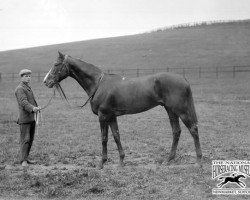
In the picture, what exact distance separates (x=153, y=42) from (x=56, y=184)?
191 ft

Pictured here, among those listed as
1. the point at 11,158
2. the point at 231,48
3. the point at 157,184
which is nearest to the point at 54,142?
the point at 11,158

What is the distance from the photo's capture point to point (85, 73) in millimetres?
9477

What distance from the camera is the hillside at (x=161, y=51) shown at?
51562mm

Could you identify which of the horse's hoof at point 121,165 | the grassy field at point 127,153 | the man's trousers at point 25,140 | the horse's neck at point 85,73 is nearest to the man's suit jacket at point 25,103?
the man's trousers at point 25,140

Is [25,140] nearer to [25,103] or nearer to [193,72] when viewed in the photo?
[25,103]

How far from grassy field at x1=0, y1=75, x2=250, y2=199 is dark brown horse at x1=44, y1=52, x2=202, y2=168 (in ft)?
2.85

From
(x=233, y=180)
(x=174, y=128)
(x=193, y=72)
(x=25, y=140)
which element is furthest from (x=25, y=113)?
(x=193, y=72)

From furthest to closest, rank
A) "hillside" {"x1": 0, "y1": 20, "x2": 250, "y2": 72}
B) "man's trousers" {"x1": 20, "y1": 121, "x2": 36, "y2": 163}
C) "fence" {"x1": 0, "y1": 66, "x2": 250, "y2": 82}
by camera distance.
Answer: "hillside" {"x1": 0, "y1": 20, "x2": 250, "y2": 72} < "fence" {"x1": 0, "y1": 66, "x2": 250, "y2": 82} < "man's trousers" {"x1": 20, "y1": 121, "x2": 36, "y2": 163}

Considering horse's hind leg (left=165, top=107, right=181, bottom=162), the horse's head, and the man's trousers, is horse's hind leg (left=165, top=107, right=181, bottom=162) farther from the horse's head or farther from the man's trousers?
the man's trousers

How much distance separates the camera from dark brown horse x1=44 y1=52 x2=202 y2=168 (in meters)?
9.09

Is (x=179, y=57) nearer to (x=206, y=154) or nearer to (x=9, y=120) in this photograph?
(x=9, y=120)

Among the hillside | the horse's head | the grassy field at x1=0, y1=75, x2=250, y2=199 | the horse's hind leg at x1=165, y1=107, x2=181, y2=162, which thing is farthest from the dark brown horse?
the hillside

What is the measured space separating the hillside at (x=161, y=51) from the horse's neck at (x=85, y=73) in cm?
4027

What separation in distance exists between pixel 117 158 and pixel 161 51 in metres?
48.9
